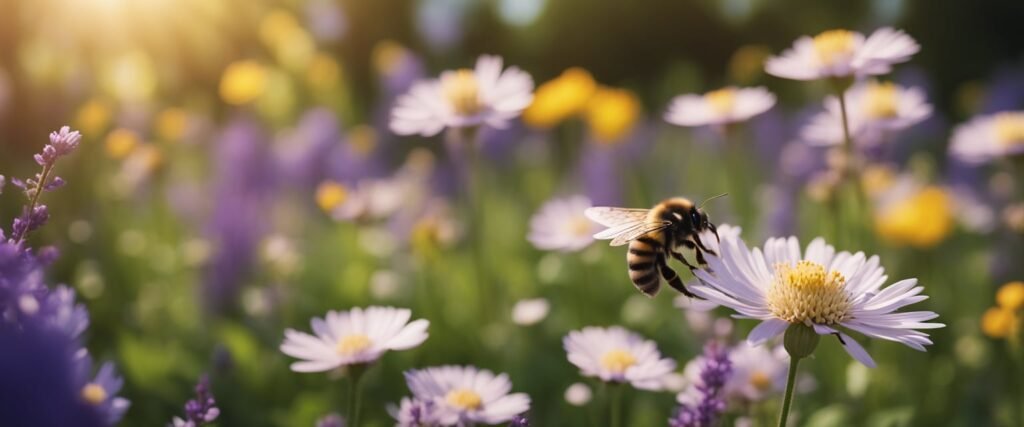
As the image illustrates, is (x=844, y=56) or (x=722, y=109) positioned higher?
(x=722, y=109)

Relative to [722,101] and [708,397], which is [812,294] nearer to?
[708,397]

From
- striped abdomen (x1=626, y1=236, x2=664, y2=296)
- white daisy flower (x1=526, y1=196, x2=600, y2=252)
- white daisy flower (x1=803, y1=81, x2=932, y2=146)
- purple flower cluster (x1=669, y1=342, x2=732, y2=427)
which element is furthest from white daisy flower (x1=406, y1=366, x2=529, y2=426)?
white daisy flower (x1=803, y1=81, x2=932, y2=146)

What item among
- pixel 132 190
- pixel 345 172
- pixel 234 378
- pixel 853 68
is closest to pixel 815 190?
pixel 853 68

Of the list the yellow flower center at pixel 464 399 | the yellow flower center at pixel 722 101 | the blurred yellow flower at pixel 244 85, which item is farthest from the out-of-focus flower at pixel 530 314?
the blurred yellow flower at pixel 244 85

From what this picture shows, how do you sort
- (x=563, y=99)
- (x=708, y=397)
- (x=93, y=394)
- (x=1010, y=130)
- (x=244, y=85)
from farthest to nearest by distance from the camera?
(x=244, y=85) < (x=563, y=99) < (x=1010, y=130) < (x=708, y=397) < (x=93, y=394)

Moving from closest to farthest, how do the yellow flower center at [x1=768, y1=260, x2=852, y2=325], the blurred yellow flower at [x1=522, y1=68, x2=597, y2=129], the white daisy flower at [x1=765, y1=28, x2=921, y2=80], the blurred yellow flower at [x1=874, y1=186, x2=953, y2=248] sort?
the yellow flower center at [x1=768, y1=260, x2=852, y2=325] → the white daisy flower at [x1=765, y1=28, x2=921, y2=80] → the blurred yellow flower at [x1=874, y1=186, x2=953, y2=248] → the blurred yellow flower at [x1=522, y1=68, x2=597, y2=129]

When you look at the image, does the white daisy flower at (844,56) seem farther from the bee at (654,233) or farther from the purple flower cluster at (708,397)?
the purple flower cluster at (708,397)

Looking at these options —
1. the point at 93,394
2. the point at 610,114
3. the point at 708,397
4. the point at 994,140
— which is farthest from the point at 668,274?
the point at 610,114

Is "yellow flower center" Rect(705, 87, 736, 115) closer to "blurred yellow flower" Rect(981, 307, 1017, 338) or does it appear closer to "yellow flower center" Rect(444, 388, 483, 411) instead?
"blurred yellow flower" Rect(981, 307, 1017, 338)
